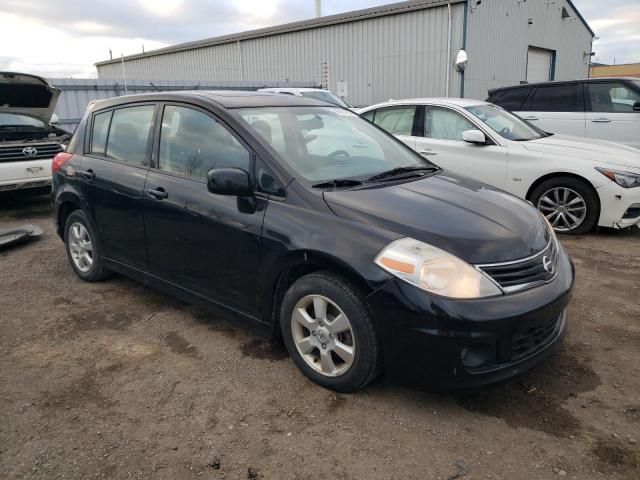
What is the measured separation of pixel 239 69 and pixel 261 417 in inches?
878

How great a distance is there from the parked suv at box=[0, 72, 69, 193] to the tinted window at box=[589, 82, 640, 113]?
8.52m

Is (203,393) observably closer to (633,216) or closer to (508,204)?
(508,204)

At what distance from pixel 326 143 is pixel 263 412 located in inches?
69.0

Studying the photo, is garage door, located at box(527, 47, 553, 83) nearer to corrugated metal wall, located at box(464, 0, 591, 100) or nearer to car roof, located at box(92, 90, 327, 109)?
corrugated metal wall, located at box(464, 0, 591, 100)

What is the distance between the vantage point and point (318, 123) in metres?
3.56

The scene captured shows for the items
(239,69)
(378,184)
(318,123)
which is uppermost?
(239,69)

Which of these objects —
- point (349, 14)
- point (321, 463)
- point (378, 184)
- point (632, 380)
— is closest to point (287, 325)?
point (321, 463)

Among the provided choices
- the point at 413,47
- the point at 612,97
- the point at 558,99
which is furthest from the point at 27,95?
the point at 413,47

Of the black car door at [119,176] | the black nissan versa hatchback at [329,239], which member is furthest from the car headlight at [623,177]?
the black car door at [119,176]

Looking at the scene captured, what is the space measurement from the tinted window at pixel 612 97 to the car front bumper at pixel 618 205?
10.9 feet

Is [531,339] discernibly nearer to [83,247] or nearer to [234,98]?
[234,98]

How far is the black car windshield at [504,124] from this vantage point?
6287mm

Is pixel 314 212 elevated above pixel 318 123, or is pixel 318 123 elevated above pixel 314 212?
pixel 318 123

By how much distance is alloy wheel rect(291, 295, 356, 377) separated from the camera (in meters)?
2.64
